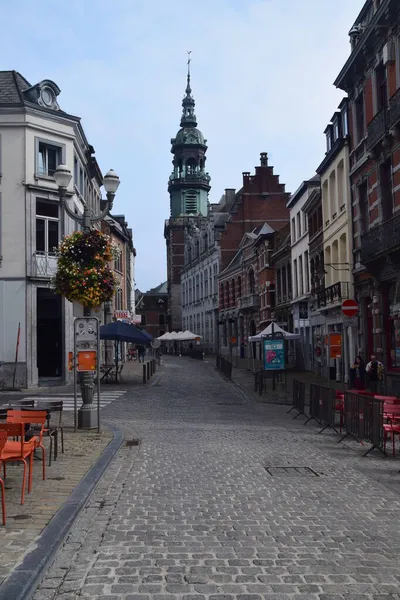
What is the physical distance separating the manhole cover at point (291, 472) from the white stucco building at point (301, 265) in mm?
27342

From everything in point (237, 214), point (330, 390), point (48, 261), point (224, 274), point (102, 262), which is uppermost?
point (237, 214)

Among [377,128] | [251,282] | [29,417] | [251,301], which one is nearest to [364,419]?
[29,417]

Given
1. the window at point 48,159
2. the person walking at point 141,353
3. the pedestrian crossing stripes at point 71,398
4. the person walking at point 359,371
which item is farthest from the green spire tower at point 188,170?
the person walking at point 359,371

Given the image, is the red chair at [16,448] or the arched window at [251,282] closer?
the red chair at [16,448]

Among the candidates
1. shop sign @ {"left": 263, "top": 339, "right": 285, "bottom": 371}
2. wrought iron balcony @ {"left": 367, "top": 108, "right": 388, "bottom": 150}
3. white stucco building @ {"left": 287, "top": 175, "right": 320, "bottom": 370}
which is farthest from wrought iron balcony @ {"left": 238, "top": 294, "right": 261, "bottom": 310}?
wrought iron balcony @ {"left": 367, "top": 108, "right": 388, "bottom": 150}

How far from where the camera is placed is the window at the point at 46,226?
26969 millimetres

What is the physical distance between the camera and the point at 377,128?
21844mm

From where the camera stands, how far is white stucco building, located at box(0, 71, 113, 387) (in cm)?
2598

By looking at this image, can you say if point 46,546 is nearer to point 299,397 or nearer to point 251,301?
point 299,397

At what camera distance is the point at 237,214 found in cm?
6544

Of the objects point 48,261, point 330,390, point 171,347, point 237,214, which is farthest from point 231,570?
point 171,347

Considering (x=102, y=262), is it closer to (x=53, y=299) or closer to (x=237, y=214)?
(x=53, y=299)

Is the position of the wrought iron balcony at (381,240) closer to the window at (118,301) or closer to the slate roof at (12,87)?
the slate roof at (12,87)

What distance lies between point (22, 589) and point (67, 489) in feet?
11.2
